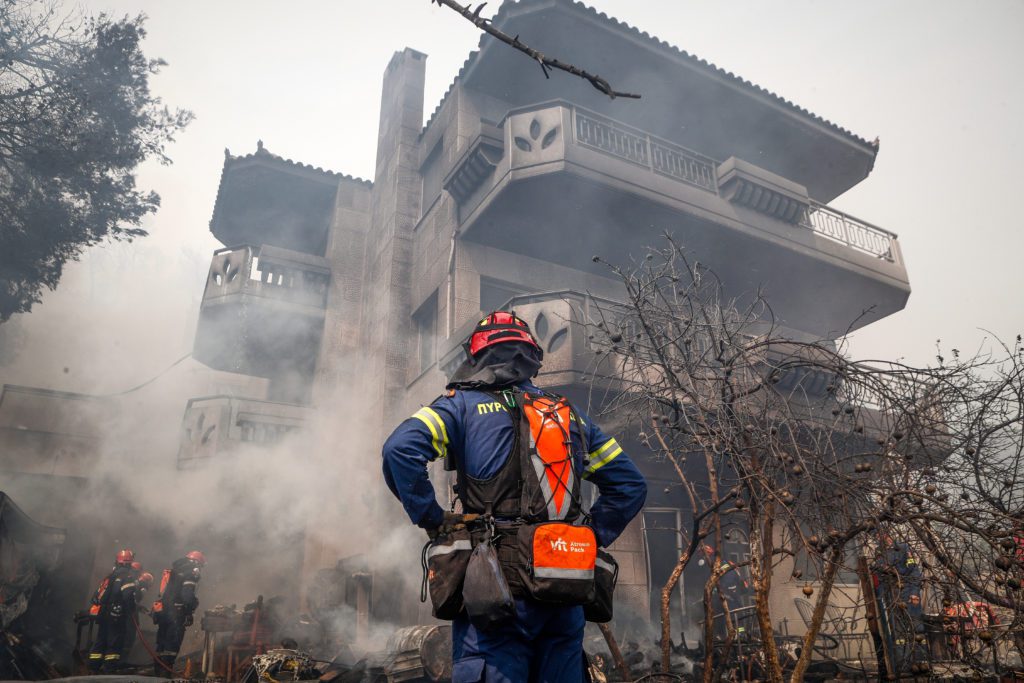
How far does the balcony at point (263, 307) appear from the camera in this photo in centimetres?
1673

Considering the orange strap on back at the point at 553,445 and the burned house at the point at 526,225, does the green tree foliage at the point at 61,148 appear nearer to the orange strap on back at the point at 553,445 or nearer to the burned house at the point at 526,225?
the burned house at the point at 526,225

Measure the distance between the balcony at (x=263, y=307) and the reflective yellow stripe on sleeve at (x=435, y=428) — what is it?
1503 cm

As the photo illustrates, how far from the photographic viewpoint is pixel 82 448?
17547 millimetres

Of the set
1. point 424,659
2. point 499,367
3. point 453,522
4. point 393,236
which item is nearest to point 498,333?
point 499,367

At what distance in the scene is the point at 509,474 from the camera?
2836 mm

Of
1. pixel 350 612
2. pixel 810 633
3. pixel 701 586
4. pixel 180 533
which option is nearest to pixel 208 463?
pixel 180 533

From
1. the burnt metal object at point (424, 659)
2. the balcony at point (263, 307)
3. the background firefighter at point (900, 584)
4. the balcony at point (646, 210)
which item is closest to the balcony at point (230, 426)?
the balcony at point (263, 307)

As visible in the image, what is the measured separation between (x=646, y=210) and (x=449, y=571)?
1105 cm

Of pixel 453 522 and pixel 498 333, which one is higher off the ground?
pixel 498 333

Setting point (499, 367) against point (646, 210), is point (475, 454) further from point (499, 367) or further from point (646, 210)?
point (646, 210)

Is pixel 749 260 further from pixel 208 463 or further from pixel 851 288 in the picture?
pixel 208 463

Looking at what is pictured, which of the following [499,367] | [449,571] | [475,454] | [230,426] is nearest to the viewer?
[449,571]

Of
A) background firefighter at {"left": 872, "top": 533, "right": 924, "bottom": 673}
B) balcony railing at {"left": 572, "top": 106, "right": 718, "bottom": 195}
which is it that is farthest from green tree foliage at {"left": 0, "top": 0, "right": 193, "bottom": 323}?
background firefighter at {"left": 872, "top": 533, "right": 924, "bottom": 673}

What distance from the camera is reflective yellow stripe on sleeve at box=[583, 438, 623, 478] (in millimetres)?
3154
